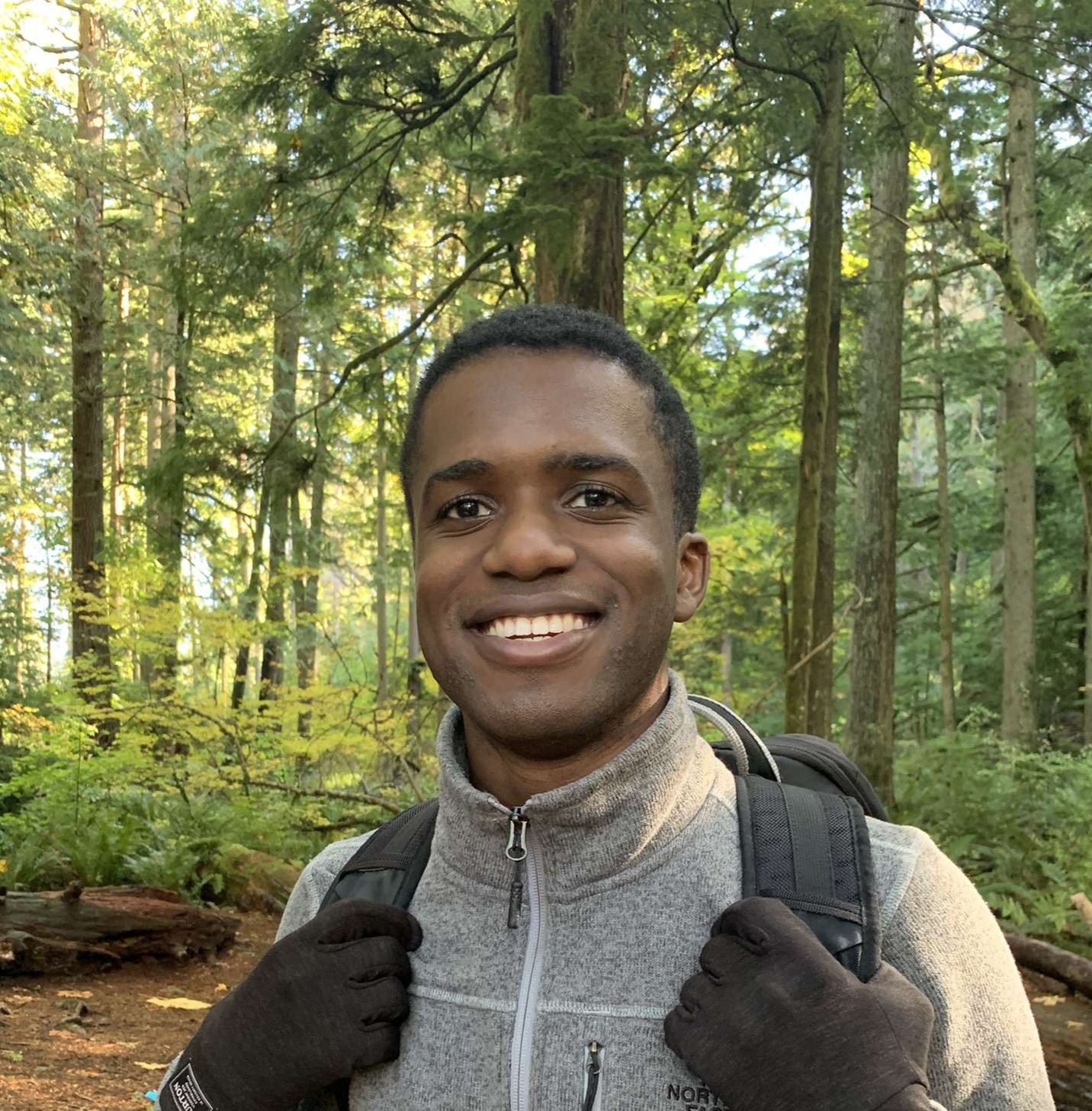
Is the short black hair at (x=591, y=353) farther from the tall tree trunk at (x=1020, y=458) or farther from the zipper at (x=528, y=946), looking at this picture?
the tall tree trunk at (x=1020, y=458)

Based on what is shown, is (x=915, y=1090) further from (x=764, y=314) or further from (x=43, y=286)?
(x=43, y=286)

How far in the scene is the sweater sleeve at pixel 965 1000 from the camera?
4.58 feet

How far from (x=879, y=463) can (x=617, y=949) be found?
33.0 feet

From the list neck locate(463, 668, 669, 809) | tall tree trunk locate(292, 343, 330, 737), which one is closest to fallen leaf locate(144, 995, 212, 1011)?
tall tree trunk locate(292, 343, 330, 737)

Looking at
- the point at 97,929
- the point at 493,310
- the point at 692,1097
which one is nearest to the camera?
the point at 692,1097

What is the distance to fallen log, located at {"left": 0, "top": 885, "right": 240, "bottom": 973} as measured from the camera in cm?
594

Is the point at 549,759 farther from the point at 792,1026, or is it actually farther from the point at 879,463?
the point at 879,463

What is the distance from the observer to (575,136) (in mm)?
5324

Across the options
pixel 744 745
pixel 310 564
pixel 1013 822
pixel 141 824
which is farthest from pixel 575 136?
pixel 310 564

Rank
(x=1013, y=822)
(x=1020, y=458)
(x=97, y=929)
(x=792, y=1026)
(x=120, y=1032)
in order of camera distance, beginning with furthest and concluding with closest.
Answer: (x=1020, y=458) → (x=1013, y=822) → (x=97, y=929) → (x=120, y=1032) → (x=792, y=1026)

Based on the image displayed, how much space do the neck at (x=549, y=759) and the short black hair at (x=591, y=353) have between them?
0.32 metres

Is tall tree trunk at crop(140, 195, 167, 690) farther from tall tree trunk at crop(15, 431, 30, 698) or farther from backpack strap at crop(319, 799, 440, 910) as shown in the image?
backpack strap at crop(319, 799, 440, 910)

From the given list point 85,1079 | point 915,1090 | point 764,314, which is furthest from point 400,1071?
point 764,314

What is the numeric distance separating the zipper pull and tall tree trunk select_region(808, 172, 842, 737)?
6.16m
